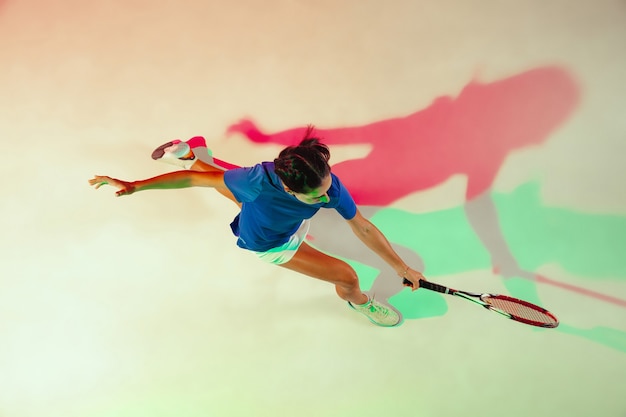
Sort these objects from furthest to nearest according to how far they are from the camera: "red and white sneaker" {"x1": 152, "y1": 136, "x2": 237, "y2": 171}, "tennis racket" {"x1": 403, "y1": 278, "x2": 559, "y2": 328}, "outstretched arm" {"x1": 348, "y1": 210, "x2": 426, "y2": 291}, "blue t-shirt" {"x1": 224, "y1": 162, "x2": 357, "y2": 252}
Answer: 1. "red and white sneaker" {"x1": 152, "y1": 136, "x2": 237, "y2": 171}
2. "tennis racket" {"x1": 403, "y1": 278, "x2": 559, "y2": 328}
3. "outstretched arm" {"x1": 348, "y1": 210, "x2": 426, "y2": 291}
4. "blue t-shirt" {"x1": 224, "y1": 162, "x2": 357, "y2": 252}

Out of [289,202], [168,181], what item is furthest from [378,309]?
[168,181]

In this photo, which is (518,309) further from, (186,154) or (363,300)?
(186,154)

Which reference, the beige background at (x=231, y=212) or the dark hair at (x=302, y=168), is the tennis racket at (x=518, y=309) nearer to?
the beige background at (x=231, y=212)

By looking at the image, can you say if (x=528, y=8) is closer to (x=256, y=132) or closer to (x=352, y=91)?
(x=352, y=91)

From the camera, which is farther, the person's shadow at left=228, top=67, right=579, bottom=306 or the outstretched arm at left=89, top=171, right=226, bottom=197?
the person's shadow at left=228, top=67, right=579, bottom=306

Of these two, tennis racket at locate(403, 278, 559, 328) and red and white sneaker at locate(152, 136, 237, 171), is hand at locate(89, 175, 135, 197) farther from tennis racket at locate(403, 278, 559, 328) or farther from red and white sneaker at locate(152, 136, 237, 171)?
tennis racket at locate(403, 278, 559, 328)

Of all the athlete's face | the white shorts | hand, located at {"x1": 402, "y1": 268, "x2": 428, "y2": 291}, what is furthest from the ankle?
the athlete's face

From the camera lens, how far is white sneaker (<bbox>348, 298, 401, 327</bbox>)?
2182 millimetres

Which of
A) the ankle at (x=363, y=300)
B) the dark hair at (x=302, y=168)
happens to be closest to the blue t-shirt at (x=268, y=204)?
the dark hair at (x=302, y=168)

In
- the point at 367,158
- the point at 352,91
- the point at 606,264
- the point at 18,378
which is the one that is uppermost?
the point at 352,91

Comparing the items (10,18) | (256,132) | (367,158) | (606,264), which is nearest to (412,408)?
(606,264)

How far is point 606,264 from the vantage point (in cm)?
209

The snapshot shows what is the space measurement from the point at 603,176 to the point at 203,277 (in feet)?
6.22

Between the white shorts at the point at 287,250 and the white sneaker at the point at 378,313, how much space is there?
1.39 feet
